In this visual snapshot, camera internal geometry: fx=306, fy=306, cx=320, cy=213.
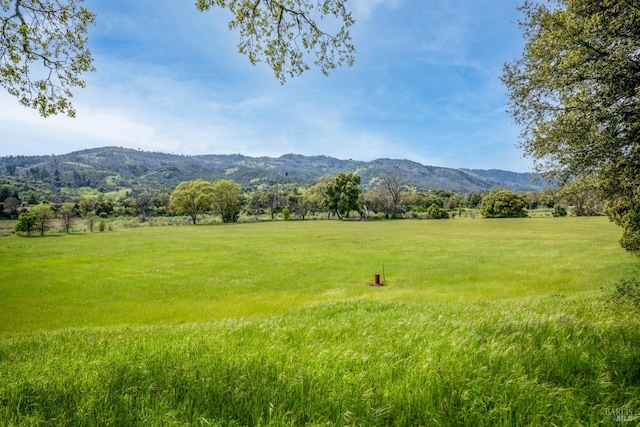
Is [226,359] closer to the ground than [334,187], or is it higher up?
closer to the ground

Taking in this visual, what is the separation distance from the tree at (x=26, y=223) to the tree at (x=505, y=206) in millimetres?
140900

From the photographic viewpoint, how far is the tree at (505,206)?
4557 inches

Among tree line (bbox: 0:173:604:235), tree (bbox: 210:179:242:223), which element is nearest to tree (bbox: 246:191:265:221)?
tree line (bbox: 0:173:604:235)

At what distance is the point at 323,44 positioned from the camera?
10.6 metres

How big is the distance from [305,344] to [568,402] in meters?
4.28

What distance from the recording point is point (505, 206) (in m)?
116

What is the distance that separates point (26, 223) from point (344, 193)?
92428 mm

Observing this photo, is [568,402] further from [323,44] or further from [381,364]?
[323,44]

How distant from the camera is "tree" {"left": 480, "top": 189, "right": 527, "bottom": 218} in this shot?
380ft

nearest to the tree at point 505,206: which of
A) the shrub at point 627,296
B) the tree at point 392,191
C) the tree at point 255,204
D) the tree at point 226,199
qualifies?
the tree at point 392,191

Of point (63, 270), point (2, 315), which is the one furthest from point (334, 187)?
point (2, 315)

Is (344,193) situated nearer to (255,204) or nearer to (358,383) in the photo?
(255,204)

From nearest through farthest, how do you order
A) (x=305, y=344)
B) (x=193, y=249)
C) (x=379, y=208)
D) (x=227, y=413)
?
1. (x=227, y=413)
2. (x=305, y=344)
3. (x=193, y=249)
4. (x=379, y=208)

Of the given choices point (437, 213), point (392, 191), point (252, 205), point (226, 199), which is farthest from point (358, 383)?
point (252, 205)
